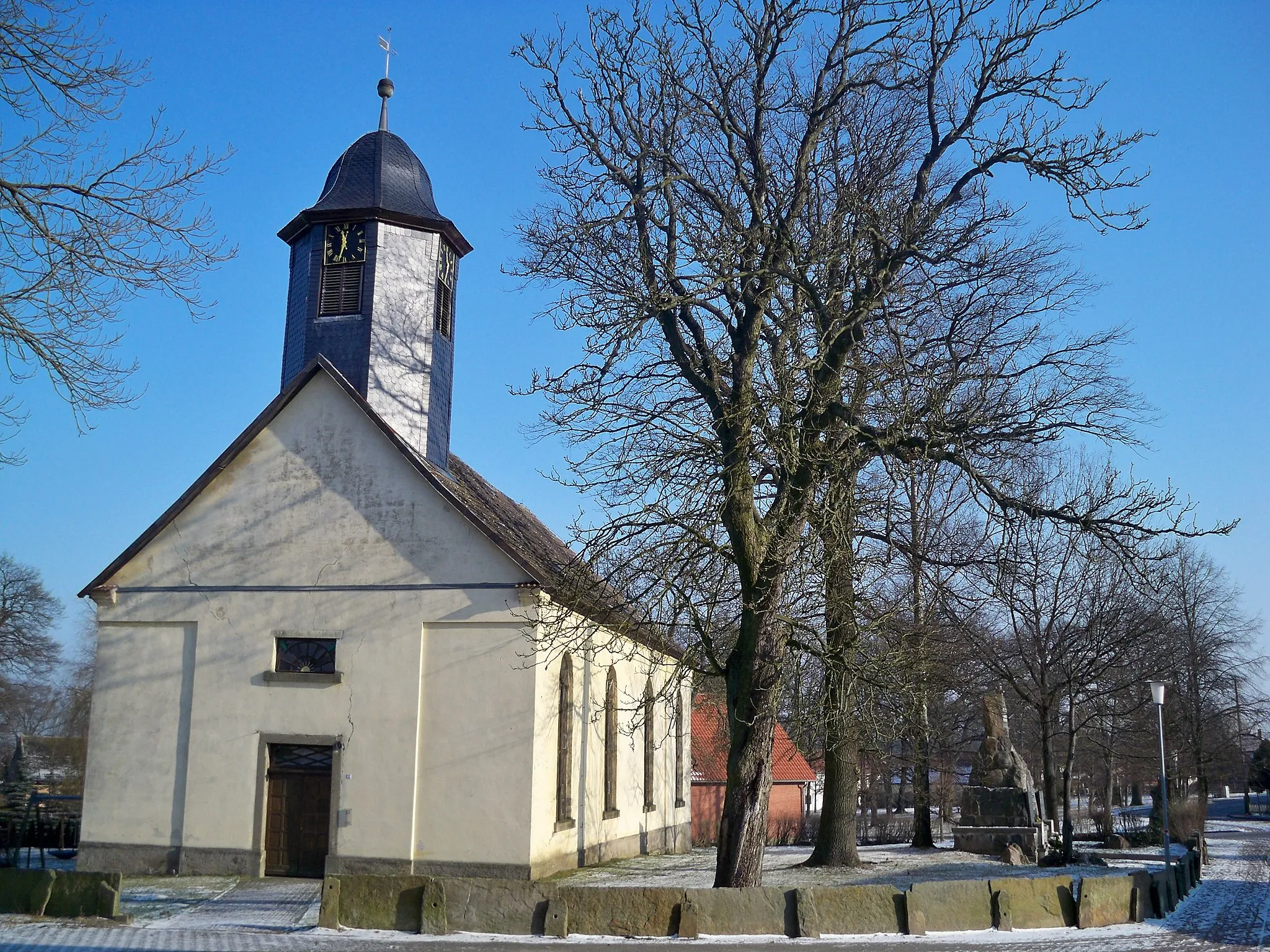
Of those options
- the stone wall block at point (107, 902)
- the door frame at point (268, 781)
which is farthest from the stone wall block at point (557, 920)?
the door frame at point (268, 781)

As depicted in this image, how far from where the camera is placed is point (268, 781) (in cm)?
1845

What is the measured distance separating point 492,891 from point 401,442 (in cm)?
880

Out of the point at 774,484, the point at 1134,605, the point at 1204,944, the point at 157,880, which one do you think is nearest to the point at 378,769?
the point at 157,880

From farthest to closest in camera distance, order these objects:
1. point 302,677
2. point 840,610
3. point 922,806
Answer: point 922,806
point 302,677
point 840,610

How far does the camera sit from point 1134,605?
82.1 ft

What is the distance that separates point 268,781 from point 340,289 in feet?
29.9

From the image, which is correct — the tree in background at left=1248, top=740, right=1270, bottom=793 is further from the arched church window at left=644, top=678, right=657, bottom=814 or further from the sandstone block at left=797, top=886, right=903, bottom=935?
the sandstone block at left=797, top=886, right=903, bottom=935

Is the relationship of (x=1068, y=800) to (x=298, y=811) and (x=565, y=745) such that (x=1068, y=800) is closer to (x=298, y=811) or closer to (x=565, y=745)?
(x=565, y=745)

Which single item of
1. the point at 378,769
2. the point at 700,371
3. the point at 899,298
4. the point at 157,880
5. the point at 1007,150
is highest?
the point at 1007,150

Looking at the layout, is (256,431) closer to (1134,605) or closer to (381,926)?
(381,926)

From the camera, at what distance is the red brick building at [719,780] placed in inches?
1609

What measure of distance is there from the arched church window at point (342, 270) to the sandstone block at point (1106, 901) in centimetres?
1544

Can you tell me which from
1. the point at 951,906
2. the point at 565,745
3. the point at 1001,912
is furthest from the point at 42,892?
the point at 1001,912

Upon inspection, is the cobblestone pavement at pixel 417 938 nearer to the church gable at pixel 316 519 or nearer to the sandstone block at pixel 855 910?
the sandstone block at pixel 855 910
